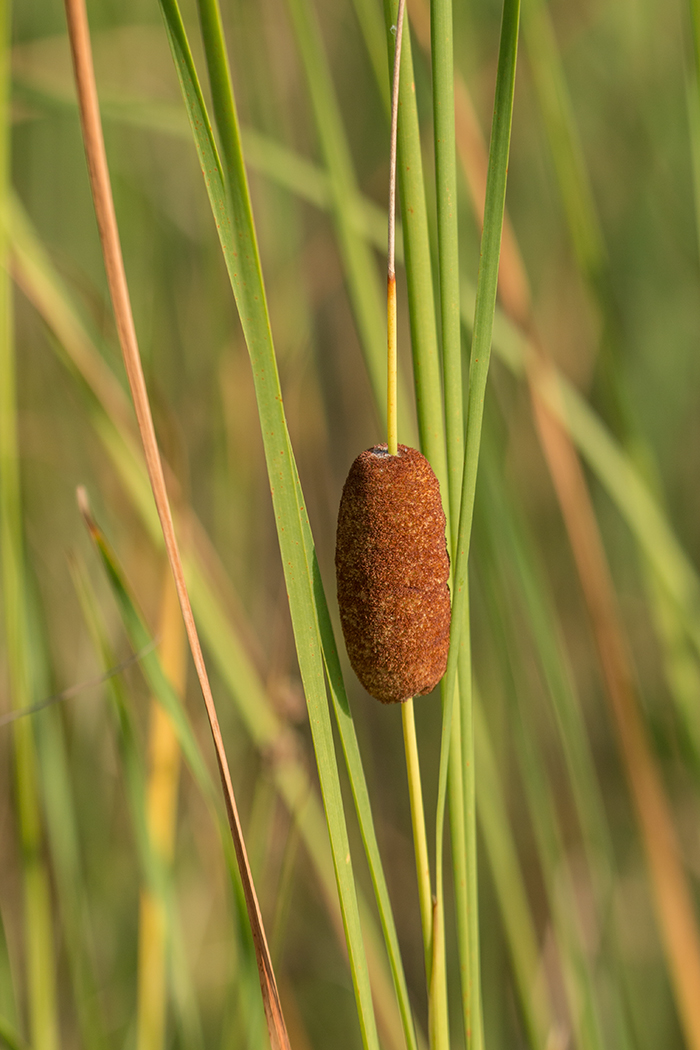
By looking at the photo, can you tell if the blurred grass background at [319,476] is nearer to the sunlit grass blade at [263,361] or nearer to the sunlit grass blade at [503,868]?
the sunlit grass blade at [503,868]

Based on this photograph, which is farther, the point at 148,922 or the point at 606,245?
the point at 606,245

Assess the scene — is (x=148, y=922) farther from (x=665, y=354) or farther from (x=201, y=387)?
(x=665, y=354)

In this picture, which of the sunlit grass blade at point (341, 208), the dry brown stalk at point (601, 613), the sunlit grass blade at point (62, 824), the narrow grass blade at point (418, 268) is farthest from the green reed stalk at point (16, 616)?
the dry brown stalk at point (601, 613)

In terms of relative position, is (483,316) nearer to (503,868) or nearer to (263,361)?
(263,361)

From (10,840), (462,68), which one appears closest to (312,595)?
(10,840)

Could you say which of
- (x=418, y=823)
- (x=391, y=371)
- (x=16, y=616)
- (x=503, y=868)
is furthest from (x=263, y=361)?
(x=503, y=868)

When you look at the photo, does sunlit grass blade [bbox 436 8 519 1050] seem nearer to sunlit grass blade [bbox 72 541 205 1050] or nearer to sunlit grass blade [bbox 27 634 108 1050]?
sunlit grass blade [bbox 72 541 205 1050]

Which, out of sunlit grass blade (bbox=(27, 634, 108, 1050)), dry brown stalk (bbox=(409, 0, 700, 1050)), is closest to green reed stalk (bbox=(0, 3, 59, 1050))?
sunlit grass blade (bbox=(27, 634, 108, 1050))
